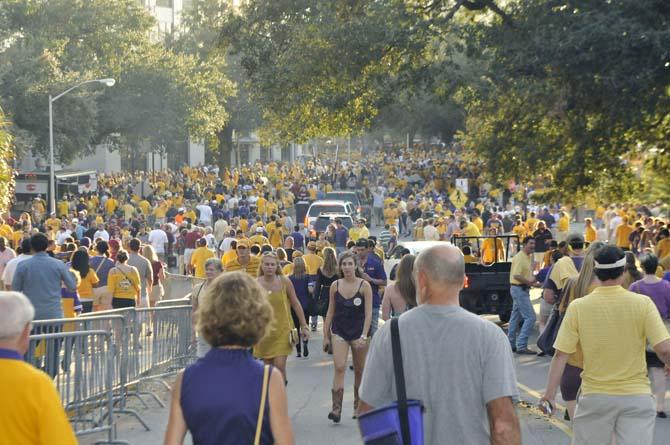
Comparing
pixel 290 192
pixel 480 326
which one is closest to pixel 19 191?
pixel 290 192

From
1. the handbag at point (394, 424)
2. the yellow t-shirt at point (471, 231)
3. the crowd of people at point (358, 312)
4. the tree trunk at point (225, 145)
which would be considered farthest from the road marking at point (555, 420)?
the tree trunk at point (225, 145)

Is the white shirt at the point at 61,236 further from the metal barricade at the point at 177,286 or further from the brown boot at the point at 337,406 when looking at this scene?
the brown boot at the point at 337,406

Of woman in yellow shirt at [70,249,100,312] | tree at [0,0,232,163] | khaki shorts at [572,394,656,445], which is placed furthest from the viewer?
tree at [0,0,232,163]

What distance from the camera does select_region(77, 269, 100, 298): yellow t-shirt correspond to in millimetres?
15160

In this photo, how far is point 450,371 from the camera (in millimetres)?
4688

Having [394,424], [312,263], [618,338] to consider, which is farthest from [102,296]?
[394,424]

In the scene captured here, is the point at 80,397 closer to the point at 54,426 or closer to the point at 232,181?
the point at 54,426

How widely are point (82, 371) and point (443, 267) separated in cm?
545

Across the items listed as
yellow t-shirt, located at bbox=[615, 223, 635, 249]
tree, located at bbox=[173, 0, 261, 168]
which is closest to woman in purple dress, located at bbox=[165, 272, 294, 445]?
yellow t-shirt, located at bbox=[615, 223, 635, 249]

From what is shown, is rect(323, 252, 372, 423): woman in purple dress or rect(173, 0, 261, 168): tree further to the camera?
rect(173, 0, 261, 168): tree

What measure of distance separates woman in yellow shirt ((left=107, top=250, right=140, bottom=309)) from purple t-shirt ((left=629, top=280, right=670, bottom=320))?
23.2ft

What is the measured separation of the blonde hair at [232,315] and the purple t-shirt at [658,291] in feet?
21.7

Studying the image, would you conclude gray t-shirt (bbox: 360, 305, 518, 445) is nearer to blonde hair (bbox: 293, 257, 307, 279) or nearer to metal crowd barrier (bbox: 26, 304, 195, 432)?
metal crowd barrier (bbox: 26, 304, 195, 432)

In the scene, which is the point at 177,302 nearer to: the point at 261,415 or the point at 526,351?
the point at 526,351
